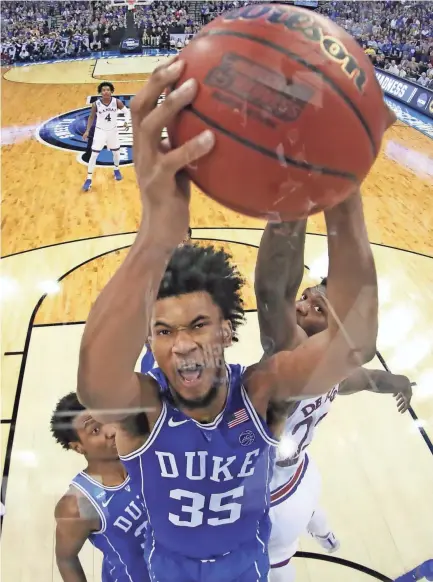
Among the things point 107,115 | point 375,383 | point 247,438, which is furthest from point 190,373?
point 107,115

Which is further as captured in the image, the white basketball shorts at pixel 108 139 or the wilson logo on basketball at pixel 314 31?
the white basketball shorts at pixel 108 139

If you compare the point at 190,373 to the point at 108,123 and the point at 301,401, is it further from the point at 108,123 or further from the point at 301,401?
the point at 108,123

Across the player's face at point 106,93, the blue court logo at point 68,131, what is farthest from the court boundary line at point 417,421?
the blue court logo at point 68,131

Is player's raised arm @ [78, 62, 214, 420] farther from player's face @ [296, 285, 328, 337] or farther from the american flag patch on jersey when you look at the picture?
player's face @ [296, 285, 328, 337]

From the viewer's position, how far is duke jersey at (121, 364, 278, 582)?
24.2 inches

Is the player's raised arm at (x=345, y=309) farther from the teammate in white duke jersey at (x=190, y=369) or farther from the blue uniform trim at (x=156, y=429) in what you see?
the blue uniform trim at (x=156, y=429)

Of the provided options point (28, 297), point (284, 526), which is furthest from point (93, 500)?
point (28, 297)

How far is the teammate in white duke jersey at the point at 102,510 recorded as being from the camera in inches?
33.4

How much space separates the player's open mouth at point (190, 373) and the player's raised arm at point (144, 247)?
0.11 m

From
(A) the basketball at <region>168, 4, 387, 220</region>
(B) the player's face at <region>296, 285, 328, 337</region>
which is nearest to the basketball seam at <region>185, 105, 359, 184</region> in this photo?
(A) the basketball at <region>168, 4, 387, 220</region>

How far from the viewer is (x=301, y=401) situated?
757 millimetres

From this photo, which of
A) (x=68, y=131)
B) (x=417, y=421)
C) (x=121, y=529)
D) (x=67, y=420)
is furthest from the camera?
(x=68, y=131)

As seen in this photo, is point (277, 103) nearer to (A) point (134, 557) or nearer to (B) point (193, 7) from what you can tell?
(A) point (134, 557)

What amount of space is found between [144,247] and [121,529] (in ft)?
1.93
